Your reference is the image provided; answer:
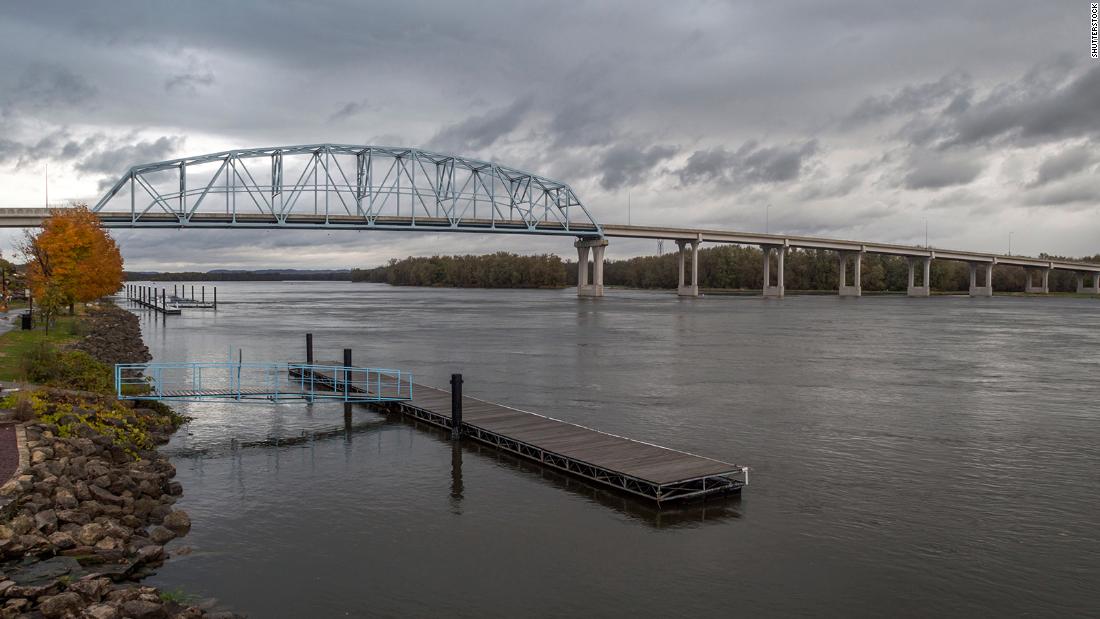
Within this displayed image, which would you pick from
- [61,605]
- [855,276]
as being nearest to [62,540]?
[61,605]

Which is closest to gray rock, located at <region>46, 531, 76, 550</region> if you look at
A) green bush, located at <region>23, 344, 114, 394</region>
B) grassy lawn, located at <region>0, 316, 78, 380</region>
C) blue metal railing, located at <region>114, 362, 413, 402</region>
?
blue metal railing, located at <region>114, 362, 413, 402</region>

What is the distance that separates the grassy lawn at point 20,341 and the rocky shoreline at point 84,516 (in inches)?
202

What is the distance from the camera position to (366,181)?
135 metres

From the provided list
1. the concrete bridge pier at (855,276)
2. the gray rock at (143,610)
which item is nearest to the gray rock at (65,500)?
the gray rock at (143,610)

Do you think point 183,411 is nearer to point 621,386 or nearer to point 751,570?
point 621,386

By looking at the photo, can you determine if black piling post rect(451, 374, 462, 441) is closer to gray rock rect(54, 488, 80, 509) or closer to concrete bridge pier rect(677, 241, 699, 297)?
gray rock rect(54, 488, 80, 509)

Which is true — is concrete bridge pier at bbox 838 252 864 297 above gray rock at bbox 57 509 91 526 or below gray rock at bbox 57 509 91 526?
above

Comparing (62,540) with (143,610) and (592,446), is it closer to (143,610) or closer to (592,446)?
(143,610)

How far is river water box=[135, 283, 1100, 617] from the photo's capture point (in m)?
11.7

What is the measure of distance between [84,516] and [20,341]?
24.4 m

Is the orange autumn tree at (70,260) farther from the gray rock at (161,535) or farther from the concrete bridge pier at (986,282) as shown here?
the concrete bridge pier at (986,282)

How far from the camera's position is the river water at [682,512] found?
11.7 meters

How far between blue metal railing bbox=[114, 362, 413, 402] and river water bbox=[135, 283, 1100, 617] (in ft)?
2.83

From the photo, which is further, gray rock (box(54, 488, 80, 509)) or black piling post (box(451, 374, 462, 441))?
black piling post (box(451, 374, 462, 441))
